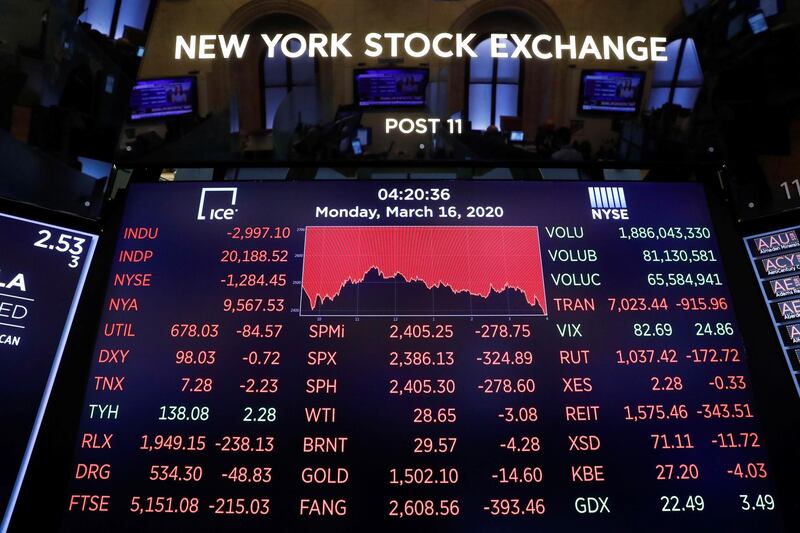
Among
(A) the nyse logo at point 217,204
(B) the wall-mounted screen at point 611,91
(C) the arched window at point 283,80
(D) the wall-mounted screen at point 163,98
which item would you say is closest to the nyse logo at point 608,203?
(B) the wall-mounted screen at point 611,91

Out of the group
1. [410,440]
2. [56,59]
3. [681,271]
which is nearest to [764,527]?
[681,271]

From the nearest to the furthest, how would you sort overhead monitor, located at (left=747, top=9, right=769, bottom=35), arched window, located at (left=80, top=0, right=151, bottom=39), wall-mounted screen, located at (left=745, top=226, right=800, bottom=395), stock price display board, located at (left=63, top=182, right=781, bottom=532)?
stock price display board, located at (left=63, top=182, right=781, bottom=532), wall-mounted screen, located at (left=745, top=226, right=800, bottom=395), arched window, located at (left=80, top=0, right=151, bottom=39), overhead monitor, located at (left=747, top=9, right=769, bottom=35)

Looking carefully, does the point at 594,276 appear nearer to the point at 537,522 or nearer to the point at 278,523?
the point at 537,522

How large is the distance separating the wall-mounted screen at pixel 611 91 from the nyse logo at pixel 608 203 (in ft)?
1.82

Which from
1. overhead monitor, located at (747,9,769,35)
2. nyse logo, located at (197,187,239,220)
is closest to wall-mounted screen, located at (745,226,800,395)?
overhead monitor, located at (747,9,769,35)

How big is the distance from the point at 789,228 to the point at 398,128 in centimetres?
237

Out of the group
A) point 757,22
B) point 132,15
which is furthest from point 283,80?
point 757,22

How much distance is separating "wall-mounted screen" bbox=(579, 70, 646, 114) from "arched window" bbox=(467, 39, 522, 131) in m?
0.43

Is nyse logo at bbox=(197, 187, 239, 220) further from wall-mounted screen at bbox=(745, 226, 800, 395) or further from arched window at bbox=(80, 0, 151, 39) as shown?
wall-mounted screen at bbox=(745, 226, 800, 395)

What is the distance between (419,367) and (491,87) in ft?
5.98

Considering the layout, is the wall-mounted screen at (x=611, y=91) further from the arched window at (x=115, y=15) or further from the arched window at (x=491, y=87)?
the arched window at (x=115, y=15)

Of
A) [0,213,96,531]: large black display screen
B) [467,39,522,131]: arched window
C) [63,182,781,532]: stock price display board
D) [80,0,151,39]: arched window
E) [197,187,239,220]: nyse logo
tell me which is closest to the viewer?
[63,182,781,532]: stock price display board

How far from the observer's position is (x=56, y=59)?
12.2 ft

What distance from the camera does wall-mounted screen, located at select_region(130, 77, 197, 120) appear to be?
372 cm
